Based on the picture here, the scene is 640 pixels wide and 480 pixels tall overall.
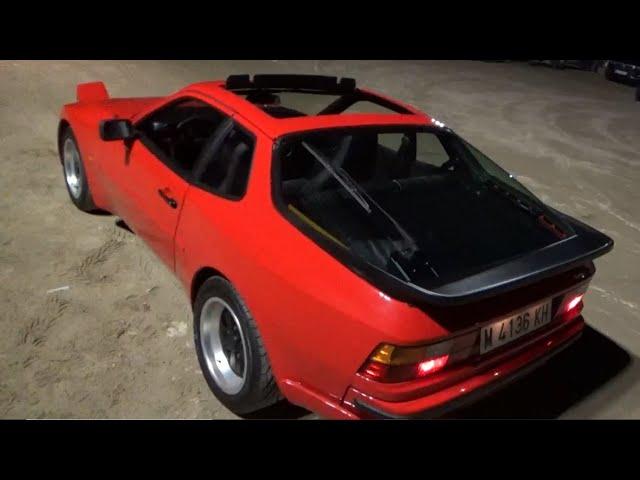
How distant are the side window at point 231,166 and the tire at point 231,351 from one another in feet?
1.42

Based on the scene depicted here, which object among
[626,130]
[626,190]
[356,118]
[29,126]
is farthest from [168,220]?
[626,130]

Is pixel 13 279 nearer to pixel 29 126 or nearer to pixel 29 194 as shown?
pixel 29 194

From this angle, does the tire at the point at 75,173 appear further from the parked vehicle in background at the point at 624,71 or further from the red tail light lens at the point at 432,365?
the parked vehicle in background at the point at 624,71

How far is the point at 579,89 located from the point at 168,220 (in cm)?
1160

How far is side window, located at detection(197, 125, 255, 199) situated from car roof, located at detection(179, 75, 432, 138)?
0.09 metres

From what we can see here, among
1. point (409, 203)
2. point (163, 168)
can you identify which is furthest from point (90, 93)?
point (409, 203)

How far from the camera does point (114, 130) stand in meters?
2.80

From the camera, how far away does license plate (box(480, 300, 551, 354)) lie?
185 centimetres

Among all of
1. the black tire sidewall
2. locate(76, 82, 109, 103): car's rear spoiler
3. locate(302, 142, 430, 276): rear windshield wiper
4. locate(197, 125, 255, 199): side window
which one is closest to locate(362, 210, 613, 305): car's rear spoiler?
locate(302, 142, 430, 276): rear windshield wiper

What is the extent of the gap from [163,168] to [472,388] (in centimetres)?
190

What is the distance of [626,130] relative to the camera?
8172mm

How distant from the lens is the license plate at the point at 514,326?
6.08ft

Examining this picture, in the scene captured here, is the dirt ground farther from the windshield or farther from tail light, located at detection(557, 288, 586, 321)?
the windshield

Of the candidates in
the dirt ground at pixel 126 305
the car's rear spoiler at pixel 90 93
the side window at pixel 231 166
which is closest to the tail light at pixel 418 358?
the dirt ground at pixel 126 305
